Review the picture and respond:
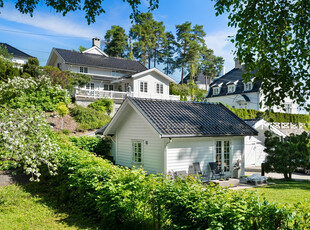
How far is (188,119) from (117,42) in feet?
152

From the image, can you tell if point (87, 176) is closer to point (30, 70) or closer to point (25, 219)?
point (25, 219)

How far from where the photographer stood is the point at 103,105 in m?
32.8

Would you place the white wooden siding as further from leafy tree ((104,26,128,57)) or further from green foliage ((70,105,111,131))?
leafy tree ((104,26,128,57))

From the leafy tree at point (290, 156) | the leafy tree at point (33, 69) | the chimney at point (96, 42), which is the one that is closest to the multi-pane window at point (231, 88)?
the chimney at point (96, 42)

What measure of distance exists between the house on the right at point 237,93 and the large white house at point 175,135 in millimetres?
25187

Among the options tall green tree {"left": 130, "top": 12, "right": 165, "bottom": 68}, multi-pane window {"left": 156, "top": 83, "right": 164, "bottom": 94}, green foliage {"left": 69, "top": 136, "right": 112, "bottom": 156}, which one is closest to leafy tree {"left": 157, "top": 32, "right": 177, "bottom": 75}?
tall green tree {"left": 130, "top": 12, "right": 165, "bottom": 68}

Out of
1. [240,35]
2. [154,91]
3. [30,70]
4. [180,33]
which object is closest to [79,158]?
[240,35]

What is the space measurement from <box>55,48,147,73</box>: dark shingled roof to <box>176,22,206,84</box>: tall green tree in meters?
14.8

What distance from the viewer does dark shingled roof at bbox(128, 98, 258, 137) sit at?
1313 cm

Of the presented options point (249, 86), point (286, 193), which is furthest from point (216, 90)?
point (286, 193)

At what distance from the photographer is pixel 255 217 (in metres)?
4.07

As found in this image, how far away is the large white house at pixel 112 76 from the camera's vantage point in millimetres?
37753

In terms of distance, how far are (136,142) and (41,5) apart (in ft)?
33.2

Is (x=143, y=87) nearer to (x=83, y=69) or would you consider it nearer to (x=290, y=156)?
(x=83, y=69)
